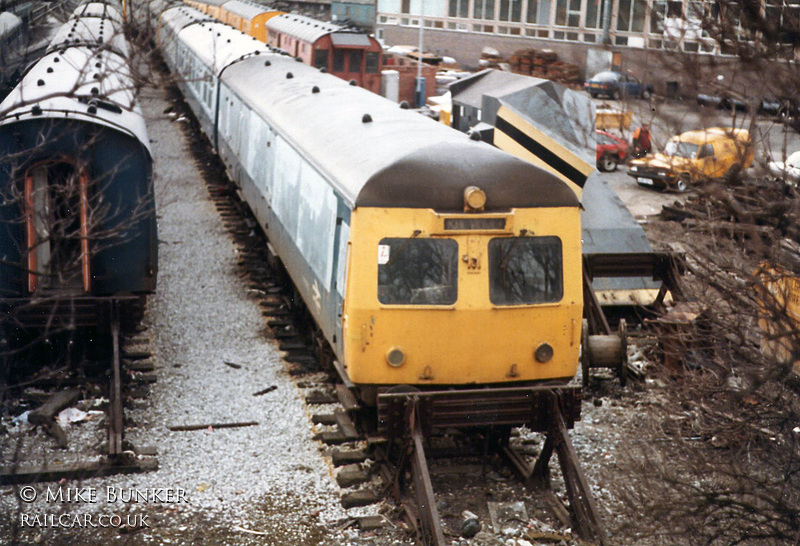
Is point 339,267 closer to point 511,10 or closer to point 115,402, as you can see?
point 115,402

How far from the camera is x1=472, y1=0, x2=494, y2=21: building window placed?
50125mm

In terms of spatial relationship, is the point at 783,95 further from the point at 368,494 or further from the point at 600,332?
the point at 600,332

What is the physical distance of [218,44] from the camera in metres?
22.3

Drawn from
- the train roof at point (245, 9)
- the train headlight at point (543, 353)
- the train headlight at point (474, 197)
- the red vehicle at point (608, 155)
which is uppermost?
the train roof at point (245, 9)

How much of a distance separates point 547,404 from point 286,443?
2.77 meters

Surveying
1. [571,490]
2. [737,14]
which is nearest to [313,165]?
[571,490]

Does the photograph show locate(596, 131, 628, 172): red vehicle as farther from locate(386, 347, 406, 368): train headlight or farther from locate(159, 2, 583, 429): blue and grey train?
locate(386, 347, 406, 368): train headlight

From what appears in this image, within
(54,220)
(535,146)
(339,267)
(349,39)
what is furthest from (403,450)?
(349,39)

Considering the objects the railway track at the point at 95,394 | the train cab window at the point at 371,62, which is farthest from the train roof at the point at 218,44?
the railway track at the point at 95,394

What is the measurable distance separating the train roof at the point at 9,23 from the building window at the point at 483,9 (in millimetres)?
34233

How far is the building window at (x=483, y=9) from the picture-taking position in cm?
5012

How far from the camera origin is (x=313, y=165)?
10.3 meters

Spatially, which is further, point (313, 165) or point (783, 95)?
point (313, 165)

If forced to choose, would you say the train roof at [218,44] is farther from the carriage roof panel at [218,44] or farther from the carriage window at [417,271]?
the carriage window at [417,271]
